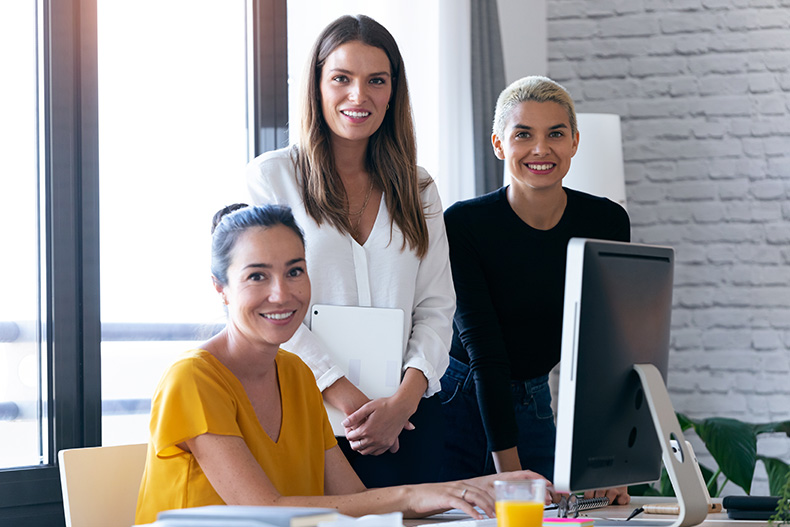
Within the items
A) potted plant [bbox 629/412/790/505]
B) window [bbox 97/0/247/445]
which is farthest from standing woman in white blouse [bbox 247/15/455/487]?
potted plant [bbox 629/412/790/505]

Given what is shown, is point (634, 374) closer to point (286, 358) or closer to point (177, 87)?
point (286, 358)

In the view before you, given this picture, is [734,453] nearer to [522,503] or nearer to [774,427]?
[774,427]

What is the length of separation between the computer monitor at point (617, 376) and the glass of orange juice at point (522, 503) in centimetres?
8

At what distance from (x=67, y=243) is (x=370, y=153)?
Result: 0.82 m

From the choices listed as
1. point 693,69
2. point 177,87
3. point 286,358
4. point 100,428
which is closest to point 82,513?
point 286,358

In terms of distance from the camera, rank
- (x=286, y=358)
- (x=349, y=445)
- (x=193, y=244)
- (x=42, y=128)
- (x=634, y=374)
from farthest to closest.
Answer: (x=193, y=244), (x=42, y=128), (x=349, y=445), (x=286, y=358), (x=634, y=374)

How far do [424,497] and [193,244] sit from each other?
1.44 metres

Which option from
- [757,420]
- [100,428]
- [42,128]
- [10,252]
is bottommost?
[757,420]

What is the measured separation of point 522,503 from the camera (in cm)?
121

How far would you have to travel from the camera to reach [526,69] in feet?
12.0

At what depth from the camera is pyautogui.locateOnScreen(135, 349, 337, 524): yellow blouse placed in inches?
57.4

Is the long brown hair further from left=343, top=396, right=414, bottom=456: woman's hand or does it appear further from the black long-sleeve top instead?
left=343, top=396, right=414, bottom=456: woman's hand

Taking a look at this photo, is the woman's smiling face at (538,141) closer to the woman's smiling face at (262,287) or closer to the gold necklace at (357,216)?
the gold necklace at (357,216)

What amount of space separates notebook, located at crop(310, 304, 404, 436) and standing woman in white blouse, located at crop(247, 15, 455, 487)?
0.03 metres
